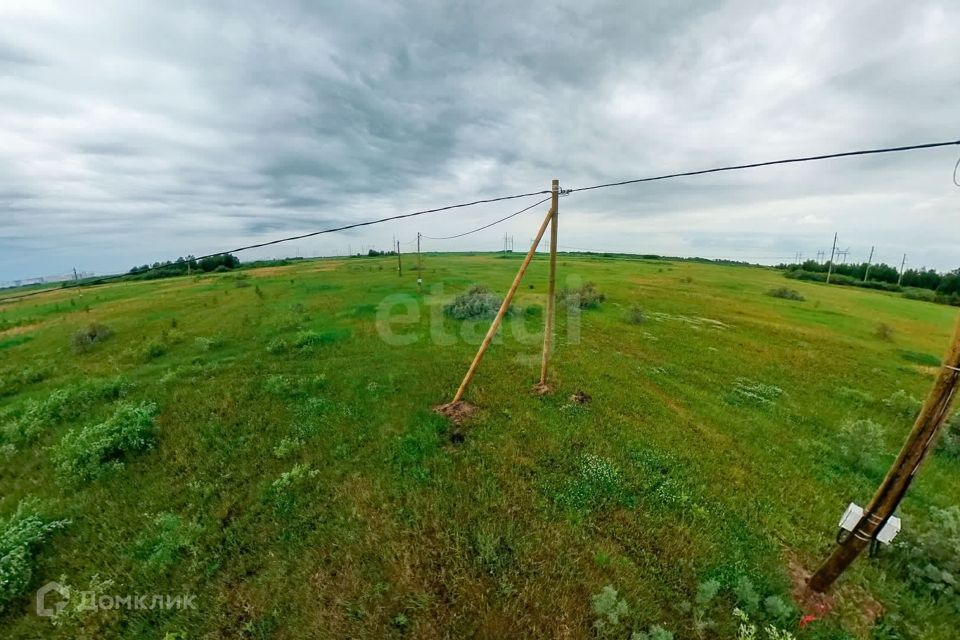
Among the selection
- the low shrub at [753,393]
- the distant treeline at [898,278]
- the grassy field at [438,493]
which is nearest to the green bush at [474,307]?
the grassy field at [438,493]

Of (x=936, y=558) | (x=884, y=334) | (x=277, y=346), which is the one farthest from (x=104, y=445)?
(x=884, y=334)

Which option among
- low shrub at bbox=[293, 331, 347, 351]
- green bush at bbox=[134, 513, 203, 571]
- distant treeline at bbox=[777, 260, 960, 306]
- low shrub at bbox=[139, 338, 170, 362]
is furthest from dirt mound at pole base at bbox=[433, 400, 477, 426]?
distant treeline at bbox=[777, 260, 960, 306]

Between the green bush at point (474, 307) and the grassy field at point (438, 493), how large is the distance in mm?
5507

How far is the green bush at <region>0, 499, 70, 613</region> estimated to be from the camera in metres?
4.48

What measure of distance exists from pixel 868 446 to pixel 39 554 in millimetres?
15168

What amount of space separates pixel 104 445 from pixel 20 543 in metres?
2.10

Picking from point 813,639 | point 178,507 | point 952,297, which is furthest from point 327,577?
point 952,297

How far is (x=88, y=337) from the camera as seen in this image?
14445mm

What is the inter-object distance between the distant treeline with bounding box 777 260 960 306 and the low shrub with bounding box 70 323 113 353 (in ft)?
260

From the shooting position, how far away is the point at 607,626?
12.9 ft

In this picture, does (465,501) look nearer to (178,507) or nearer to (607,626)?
(607,626)

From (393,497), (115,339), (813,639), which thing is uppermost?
(115,339)

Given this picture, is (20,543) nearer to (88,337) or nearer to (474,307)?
(88,337)

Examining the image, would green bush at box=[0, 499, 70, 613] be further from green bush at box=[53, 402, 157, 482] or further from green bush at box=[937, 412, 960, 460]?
green bush at box=[937, 412, 960, 460]
